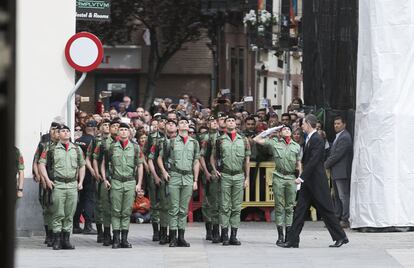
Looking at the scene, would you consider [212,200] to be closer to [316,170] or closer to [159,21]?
[316,170]

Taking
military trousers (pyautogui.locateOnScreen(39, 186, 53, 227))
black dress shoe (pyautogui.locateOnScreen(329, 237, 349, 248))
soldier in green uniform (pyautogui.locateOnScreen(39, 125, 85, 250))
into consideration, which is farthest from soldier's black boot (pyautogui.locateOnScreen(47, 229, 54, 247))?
black dress shoe (pyautogui.locateOnScreen(329, 237, 349, 248))

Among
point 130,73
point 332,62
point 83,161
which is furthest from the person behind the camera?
point 130,73

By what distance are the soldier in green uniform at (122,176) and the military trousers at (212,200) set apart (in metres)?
1.17

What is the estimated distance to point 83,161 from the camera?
540 inches

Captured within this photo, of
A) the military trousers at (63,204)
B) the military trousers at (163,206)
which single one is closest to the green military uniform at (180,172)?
the military trousers at (163,206)

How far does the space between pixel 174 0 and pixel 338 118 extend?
26364mm

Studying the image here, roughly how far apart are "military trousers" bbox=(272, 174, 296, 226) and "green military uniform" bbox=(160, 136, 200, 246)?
1104 millimetres

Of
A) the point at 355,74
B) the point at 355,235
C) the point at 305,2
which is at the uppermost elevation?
the point at 305,2

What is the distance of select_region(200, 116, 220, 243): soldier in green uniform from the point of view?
14.6 meters

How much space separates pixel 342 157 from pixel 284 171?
301 centimetres

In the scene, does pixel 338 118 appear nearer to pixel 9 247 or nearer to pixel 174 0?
pixel 9 247

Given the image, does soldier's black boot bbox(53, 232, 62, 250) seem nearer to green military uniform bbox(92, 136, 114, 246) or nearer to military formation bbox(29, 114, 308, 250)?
military formation bbox(29, 114, 308, 250)

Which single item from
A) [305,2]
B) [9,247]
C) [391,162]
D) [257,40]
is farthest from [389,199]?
[257,40]

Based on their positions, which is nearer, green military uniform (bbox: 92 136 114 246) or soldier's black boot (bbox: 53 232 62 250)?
soldier's black boot (bbox: 53 232 62 250)
